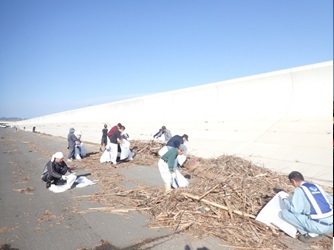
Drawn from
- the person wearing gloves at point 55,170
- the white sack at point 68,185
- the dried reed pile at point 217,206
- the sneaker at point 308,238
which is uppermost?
the person wearing gloves at point 55,170

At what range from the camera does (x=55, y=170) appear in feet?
23.4

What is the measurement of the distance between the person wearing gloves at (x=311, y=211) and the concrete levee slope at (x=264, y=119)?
12.4ft

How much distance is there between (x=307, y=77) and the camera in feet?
43.6

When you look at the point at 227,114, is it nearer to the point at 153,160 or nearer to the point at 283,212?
the point at 153,160

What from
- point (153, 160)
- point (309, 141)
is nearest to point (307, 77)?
point (309, 141)

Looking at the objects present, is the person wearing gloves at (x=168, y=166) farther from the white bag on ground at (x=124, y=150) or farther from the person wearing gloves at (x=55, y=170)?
the white bag on ground at (x=124, y=150)

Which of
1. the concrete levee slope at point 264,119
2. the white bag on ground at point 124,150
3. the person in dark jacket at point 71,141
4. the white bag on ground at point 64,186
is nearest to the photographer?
the white bag on ground at point 64,186

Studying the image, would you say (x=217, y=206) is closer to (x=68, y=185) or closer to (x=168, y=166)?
(x=168, y=166)

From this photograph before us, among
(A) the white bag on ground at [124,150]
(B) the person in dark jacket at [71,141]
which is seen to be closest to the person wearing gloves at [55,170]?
(A) the white bag on ground at [124,150]

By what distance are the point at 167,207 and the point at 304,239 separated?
8.44 ft

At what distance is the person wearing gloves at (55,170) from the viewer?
6961mm

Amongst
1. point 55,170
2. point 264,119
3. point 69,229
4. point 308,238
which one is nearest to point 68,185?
point 55,170

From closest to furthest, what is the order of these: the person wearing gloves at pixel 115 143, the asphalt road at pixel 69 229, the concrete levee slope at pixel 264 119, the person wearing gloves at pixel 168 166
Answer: the asphalt road at pixel 69 229 → the person wearing gloves at pixel 168 166 → the concrete levee slope at pixel 264 119 → the person wearing gloves at pixel 115 143

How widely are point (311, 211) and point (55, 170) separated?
644 centimetres
